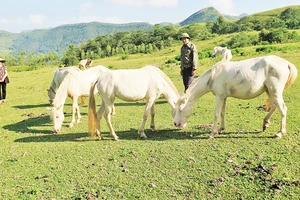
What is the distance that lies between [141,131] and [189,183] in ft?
9.55

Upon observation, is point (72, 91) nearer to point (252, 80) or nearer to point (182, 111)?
point (182, 111)

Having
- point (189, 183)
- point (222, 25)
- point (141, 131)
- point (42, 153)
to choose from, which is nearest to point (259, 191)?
point (189, 183)

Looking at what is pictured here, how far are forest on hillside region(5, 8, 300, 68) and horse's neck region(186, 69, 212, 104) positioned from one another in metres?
45.8

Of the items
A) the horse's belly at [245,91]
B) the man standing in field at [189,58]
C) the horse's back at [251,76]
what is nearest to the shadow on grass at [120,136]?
the horse's belly at [245,91]

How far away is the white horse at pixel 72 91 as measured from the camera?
9.19m

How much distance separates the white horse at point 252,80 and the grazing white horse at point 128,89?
2.91 feet

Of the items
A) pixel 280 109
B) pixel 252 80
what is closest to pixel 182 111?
pixel 252 80

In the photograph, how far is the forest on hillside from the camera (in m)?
53.2

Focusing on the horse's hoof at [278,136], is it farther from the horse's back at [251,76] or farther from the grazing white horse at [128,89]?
the grazing white horse at [128,89]

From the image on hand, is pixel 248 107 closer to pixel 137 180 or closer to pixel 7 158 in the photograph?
pixel 137 180

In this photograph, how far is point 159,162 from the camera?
6.48m

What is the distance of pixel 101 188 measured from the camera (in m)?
5.64

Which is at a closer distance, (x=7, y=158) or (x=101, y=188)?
(x=101, y=188)

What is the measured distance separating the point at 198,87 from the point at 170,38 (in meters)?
83.1
